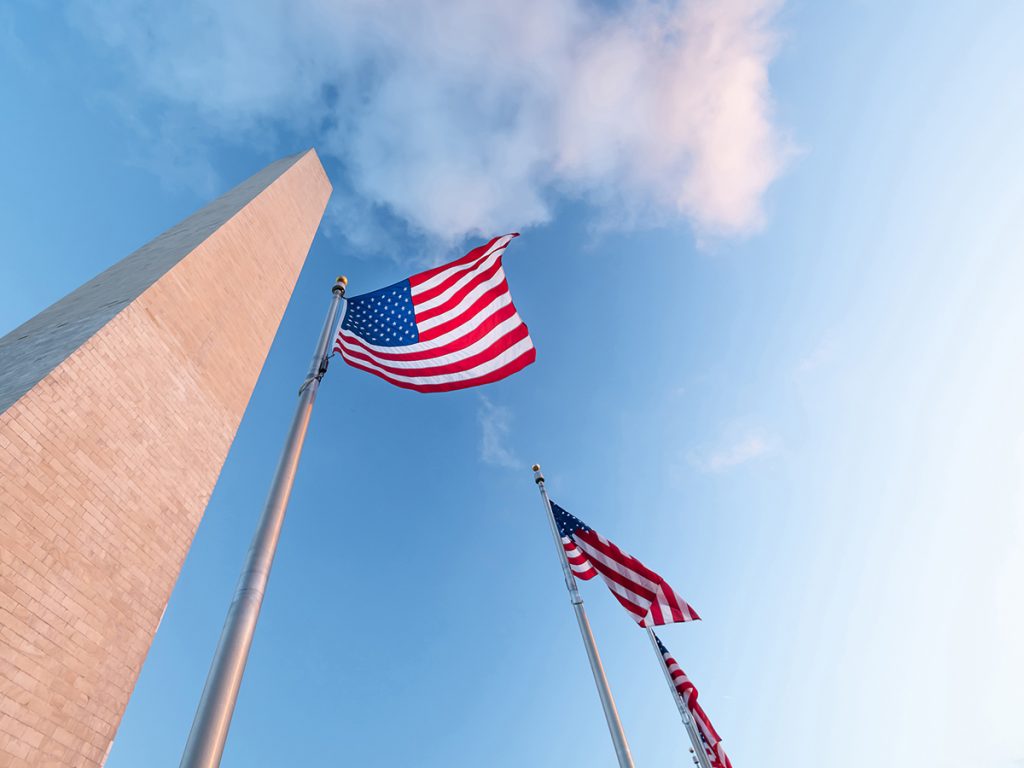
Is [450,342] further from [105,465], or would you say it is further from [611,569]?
[611,569]

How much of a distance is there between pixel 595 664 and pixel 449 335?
642cm

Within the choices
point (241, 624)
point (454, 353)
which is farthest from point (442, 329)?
point (241, 624)

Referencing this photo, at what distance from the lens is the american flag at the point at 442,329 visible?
24.6 feet

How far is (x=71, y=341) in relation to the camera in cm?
824

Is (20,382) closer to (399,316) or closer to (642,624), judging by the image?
(399,316)

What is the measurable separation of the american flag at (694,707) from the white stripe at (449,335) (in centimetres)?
831

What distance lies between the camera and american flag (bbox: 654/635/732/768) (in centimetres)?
1190

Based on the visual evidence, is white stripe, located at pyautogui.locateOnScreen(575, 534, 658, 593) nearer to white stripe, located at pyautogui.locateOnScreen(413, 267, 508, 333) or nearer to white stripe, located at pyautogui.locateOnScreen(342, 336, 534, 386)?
white stripe, located at pyautogui.locateOnScreen(342, 336, 534, 386)

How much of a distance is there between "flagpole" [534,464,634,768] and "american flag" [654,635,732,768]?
2713 millimetres

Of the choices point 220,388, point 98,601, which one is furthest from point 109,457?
point 220,388

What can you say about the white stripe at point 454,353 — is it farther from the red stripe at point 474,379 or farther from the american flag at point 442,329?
the red stripe at point 474,379

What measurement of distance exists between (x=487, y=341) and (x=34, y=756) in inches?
275

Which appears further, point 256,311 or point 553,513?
point 256,311

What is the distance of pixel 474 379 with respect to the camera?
795 cm
